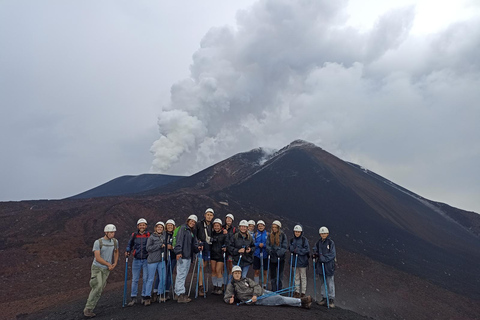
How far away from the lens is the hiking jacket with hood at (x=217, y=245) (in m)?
7.68

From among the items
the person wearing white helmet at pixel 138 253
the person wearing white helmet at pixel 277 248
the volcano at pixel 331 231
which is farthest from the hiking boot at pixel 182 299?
the volcano at pixel 331 231

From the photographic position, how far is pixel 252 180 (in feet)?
139

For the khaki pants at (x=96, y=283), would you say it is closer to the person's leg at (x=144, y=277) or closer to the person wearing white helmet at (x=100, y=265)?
the person wearing white helmet at (x=100, y=265)

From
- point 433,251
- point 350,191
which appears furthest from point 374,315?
point 350,191

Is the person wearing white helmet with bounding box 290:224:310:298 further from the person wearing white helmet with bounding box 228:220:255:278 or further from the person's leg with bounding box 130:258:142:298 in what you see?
the person's leg with bounding box 130:258:142:298

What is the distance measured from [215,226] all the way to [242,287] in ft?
5.50

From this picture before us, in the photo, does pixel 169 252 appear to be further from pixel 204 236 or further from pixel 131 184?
pixel 131 184

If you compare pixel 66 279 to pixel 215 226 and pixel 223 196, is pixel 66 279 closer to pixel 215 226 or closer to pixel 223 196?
pixel 215 226

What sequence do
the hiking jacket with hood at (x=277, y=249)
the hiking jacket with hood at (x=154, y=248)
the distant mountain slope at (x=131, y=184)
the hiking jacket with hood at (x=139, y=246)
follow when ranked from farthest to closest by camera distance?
the distant mountain slope at (x=131, y=184), the hiking jacket with hood at (x=277, y=249), the hiking jacket with hood at (x=139, y=246), the hiking jacket with hood at (x=154, y=248)

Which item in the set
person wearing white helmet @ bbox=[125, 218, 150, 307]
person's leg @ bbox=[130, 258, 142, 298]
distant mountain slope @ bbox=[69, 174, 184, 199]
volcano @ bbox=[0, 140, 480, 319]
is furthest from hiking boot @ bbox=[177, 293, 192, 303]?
distant mountain slope @ bbox=[69, 174, 184, 199]

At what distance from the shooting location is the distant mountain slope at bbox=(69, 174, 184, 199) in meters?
59.8

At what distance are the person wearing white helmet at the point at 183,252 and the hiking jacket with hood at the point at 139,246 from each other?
80 centimetres

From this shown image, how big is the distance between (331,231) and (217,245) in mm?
21352

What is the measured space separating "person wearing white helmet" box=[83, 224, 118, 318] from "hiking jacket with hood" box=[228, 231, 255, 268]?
262 centimetres
